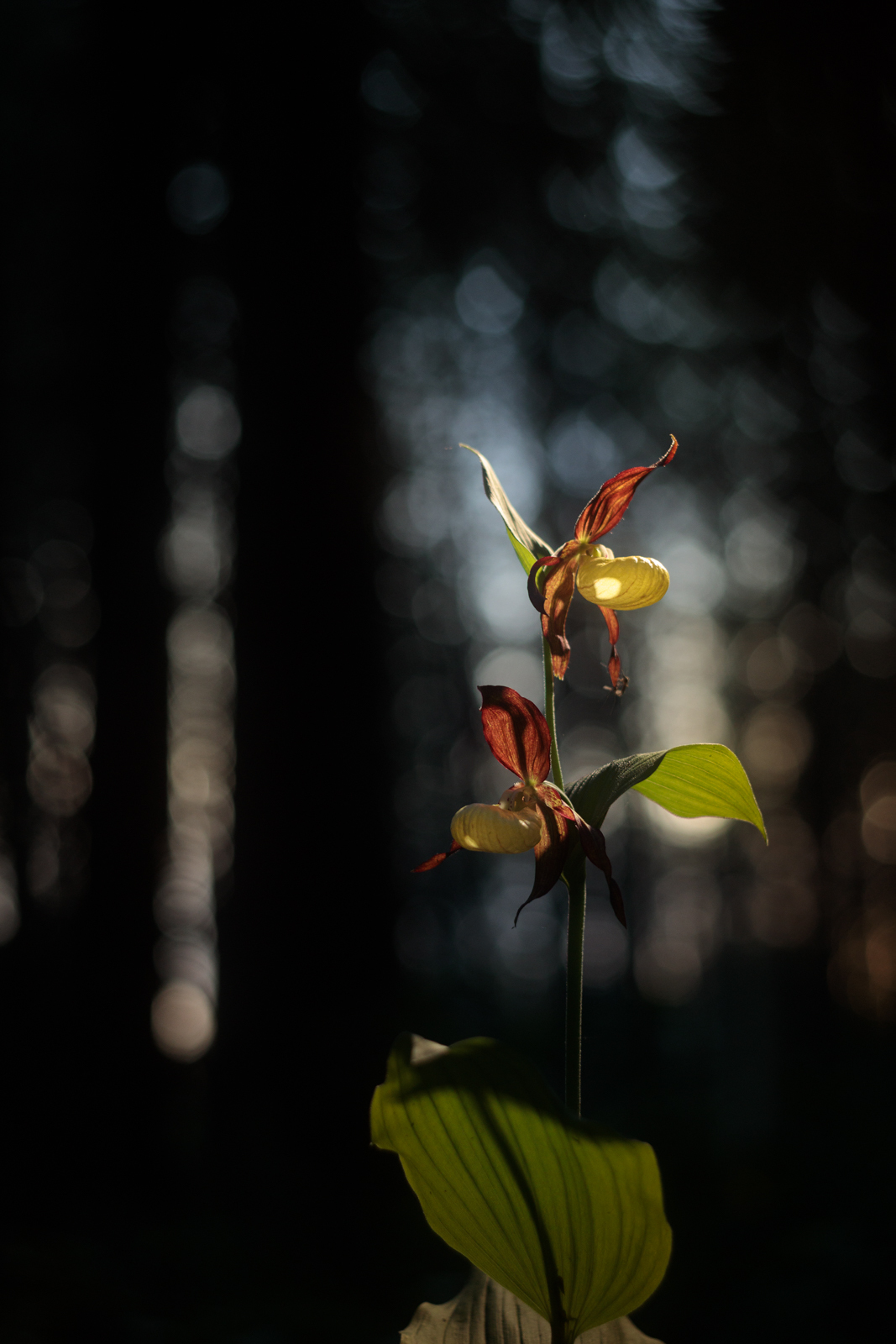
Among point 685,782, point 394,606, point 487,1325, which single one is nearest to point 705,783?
point 685,782

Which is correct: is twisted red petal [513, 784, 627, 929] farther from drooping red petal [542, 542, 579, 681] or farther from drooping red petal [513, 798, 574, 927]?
drooping red petal [542, 542, 579, 681]

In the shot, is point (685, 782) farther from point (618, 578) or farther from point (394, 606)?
point (394, 606)

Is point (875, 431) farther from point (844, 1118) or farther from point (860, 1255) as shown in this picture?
point (860, 1255)

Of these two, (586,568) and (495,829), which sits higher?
(586,568)

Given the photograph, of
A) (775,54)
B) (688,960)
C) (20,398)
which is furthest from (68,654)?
(688,960)

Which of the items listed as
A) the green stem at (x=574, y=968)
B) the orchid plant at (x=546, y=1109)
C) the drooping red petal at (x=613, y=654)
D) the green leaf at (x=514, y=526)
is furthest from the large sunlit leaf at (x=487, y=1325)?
the green leaf at (x=514, y=526)

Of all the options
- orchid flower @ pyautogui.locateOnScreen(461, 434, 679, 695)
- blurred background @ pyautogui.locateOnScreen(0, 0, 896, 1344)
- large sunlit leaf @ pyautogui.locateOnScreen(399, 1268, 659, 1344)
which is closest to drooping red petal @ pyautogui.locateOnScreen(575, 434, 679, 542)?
orchid flower @ pyautogui.locateOnScreen(461, 434, 679, 695)
